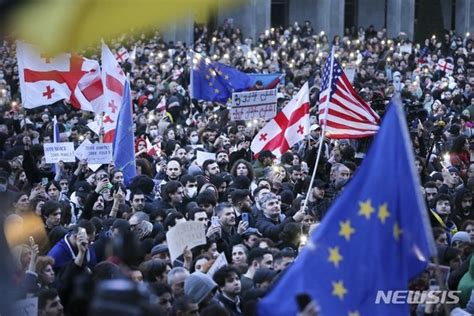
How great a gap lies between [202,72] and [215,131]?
112 inches

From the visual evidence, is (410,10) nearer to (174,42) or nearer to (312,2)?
(312,2)

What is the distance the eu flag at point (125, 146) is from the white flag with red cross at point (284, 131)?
2.09m

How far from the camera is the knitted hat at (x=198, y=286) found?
7332mm

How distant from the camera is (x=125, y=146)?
44.8ft

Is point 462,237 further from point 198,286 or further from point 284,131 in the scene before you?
point 284,131

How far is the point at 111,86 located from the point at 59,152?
1.41m

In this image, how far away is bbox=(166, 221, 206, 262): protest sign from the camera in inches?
336

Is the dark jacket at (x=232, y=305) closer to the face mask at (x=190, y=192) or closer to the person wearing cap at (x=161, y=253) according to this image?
the person wearing cap at (x=161, y=253)

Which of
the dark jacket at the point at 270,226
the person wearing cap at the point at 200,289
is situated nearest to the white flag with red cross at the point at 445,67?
the dark jacket at the point at 270,226

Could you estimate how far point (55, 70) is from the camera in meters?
14.7

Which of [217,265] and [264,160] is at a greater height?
[264,160]

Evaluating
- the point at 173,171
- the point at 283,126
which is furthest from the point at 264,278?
the point at 283,126

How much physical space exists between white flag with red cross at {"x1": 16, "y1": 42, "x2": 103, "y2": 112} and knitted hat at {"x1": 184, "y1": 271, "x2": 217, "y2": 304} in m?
6.91

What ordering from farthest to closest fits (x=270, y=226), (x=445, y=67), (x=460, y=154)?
(x=445, y=67) → (x=460, y=154) → (x=270, y=226)
